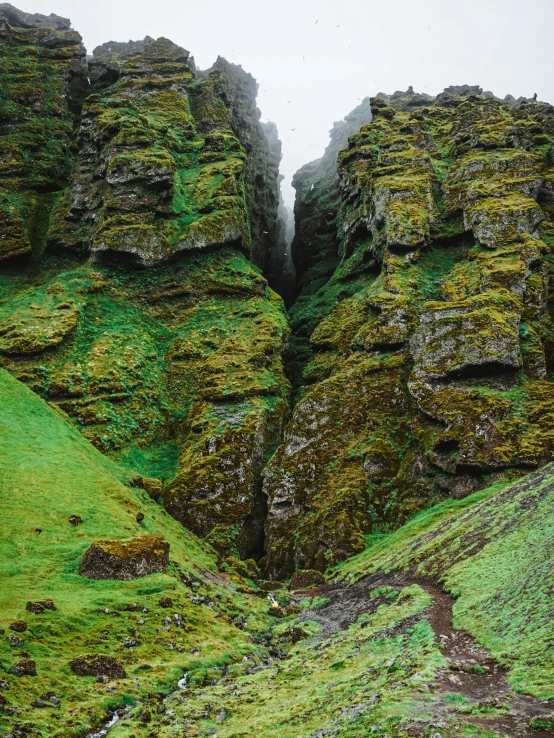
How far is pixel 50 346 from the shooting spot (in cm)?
4381

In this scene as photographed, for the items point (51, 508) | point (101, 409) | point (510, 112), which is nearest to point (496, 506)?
point (51, 508)

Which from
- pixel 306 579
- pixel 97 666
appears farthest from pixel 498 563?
pixel 306 579

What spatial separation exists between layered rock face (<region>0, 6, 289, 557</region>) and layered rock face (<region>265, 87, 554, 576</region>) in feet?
14.8

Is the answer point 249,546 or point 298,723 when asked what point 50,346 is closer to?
point 249,546

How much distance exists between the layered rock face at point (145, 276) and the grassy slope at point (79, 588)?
6.71 meters

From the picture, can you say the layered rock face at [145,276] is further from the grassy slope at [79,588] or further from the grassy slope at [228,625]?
the grassy slope at [228,625]

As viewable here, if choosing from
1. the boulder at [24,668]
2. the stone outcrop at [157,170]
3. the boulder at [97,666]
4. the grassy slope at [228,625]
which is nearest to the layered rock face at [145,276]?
the stone outcrop at [157,170]

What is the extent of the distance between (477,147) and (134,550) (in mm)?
62533

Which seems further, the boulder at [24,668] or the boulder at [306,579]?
the boulder at [306,579]

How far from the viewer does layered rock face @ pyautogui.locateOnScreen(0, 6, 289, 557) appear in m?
40.8

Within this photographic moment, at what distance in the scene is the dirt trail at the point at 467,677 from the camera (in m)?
9.12

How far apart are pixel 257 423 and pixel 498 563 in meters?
25.1

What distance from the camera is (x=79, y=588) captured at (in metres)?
19.8

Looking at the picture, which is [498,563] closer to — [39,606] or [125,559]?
[125,559]
